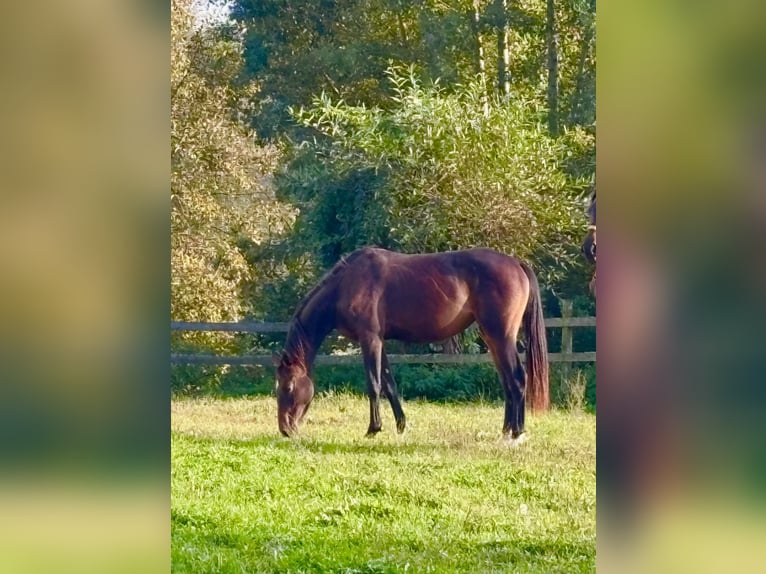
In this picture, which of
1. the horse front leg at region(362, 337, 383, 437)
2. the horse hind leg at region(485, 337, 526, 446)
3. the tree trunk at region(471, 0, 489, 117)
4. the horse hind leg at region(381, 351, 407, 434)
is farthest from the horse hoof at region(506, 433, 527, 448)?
the tree trunk at region(471, 0, 489, 117)

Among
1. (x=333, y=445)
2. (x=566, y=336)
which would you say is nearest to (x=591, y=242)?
(x=566, y=336)

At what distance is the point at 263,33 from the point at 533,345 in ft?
6.56

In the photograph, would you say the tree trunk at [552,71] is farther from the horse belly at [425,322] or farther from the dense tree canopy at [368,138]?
the horse belly at [425,322]

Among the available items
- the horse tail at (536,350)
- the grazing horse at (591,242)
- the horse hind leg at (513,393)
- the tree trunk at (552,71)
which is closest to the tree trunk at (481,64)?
the tree trunk at (552,71)

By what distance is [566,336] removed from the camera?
4027 millimetres

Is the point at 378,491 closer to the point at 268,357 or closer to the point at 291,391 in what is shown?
the point at 291,391

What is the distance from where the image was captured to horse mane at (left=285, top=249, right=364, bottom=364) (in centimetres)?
438
